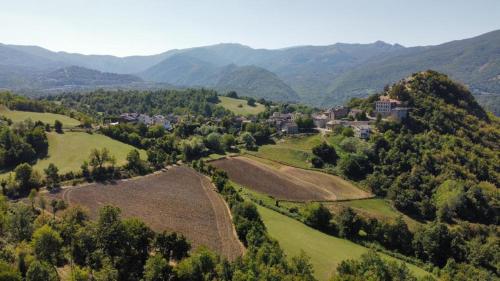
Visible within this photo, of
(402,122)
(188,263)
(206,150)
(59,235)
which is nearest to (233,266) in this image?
(188,263)

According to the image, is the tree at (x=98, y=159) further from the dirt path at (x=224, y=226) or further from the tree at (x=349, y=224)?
the tree at (x=349, y=224)

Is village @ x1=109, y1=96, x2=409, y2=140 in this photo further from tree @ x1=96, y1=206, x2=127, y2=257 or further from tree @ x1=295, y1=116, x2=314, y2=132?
tree @ x1=96, y1=206, x2=127, y2=257

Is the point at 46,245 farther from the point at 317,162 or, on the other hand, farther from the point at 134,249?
the point at 317,162

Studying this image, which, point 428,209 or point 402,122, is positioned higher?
point 402,122

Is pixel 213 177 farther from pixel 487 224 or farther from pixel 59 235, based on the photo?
pixel 487 224

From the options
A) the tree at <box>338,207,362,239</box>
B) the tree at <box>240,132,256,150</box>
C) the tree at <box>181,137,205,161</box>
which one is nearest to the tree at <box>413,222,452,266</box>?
the tree at <box>338,207,362,239</box>
